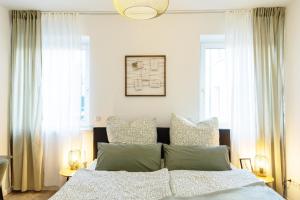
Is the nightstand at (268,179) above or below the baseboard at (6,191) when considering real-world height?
above

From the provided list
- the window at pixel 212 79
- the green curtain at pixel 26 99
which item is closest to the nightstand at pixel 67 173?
the green curtain at pixel 26 99

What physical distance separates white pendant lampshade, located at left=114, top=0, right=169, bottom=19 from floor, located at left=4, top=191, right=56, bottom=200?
2615 mm

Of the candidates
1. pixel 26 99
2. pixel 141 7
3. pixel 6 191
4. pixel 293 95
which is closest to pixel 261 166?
pixel 293 95

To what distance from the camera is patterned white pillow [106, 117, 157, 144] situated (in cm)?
308

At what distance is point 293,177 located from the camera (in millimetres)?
3035

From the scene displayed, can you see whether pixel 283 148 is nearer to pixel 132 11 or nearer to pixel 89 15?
pixel 132 11

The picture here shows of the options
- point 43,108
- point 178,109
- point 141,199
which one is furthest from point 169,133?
point 43,108

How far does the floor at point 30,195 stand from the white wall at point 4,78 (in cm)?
12

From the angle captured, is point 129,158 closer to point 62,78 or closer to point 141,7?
point 62,78

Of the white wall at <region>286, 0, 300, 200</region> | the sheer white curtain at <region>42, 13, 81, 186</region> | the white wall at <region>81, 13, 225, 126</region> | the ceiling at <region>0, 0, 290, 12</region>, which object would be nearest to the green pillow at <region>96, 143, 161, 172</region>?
the white wall at <region>81, 13, 225, 126</region>

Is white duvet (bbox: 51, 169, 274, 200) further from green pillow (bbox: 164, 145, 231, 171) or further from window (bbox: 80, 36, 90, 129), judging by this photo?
window (bbox: 80, 36, 90, 129)

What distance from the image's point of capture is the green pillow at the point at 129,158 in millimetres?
2693

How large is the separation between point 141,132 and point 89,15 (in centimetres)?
173

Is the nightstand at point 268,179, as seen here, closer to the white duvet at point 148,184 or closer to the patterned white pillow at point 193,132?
the white duvet at point 148,184
